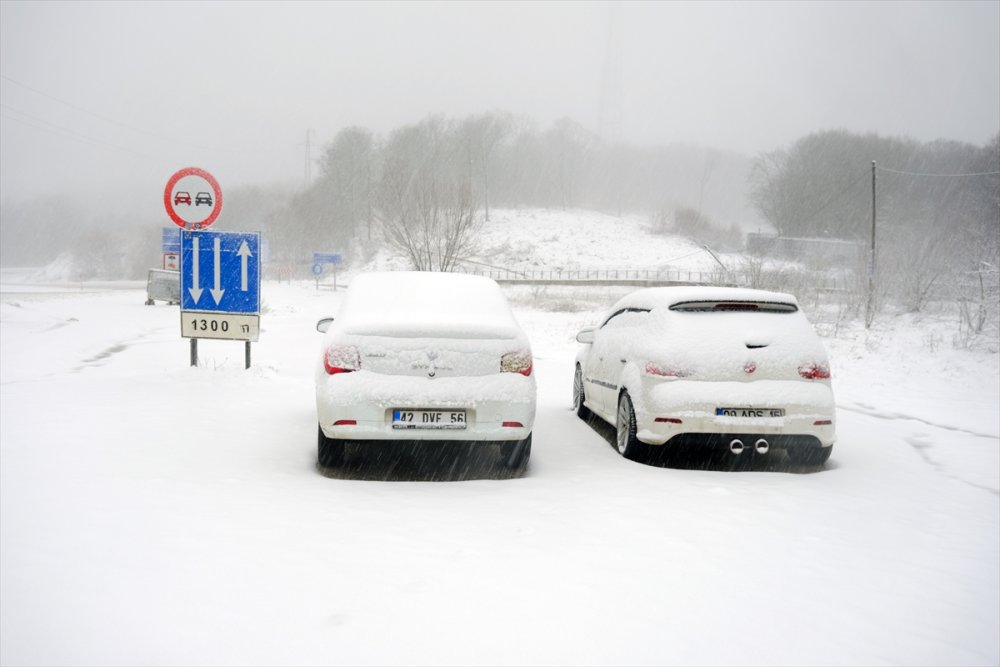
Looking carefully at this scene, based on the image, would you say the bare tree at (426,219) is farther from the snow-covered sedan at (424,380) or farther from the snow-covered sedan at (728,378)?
the snow-covered sedan at (424,380)

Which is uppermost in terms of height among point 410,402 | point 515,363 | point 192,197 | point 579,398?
point 192,197

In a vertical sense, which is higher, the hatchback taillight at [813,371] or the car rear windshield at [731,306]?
the car rear windshield at [731,306]

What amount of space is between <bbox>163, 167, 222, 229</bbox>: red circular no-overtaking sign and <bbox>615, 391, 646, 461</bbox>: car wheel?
6.00m

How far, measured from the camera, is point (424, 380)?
5.39 meters

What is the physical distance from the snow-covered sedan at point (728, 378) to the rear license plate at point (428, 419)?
1793 millimetres

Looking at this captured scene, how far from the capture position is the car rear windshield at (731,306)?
6.53m

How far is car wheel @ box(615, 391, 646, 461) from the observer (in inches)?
257

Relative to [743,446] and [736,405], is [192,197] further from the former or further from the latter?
[743,446]

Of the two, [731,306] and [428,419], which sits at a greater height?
[731,306]

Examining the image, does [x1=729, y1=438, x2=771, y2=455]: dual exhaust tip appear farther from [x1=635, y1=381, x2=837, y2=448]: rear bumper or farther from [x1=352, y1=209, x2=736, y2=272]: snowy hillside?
[x1=352, y1=209, x2=736, y2=272]: snowy hillside

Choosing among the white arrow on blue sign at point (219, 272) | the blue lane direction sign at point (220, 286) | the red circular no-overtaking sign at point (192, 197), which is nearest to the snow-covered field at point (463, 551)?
the blue lane direction sign at point (220, 286)

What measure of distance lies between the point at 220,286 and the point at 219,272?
19cm

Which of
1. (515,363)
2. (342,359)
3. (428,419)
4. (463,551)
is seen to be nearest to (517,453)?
(515,363)

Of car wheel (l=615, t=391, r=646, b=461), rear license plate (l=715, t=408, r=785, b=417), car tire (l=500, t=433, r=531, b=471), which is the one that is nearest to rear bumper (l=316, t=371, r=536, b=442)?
car tire (l=500, t=433, r=531, b=471)
